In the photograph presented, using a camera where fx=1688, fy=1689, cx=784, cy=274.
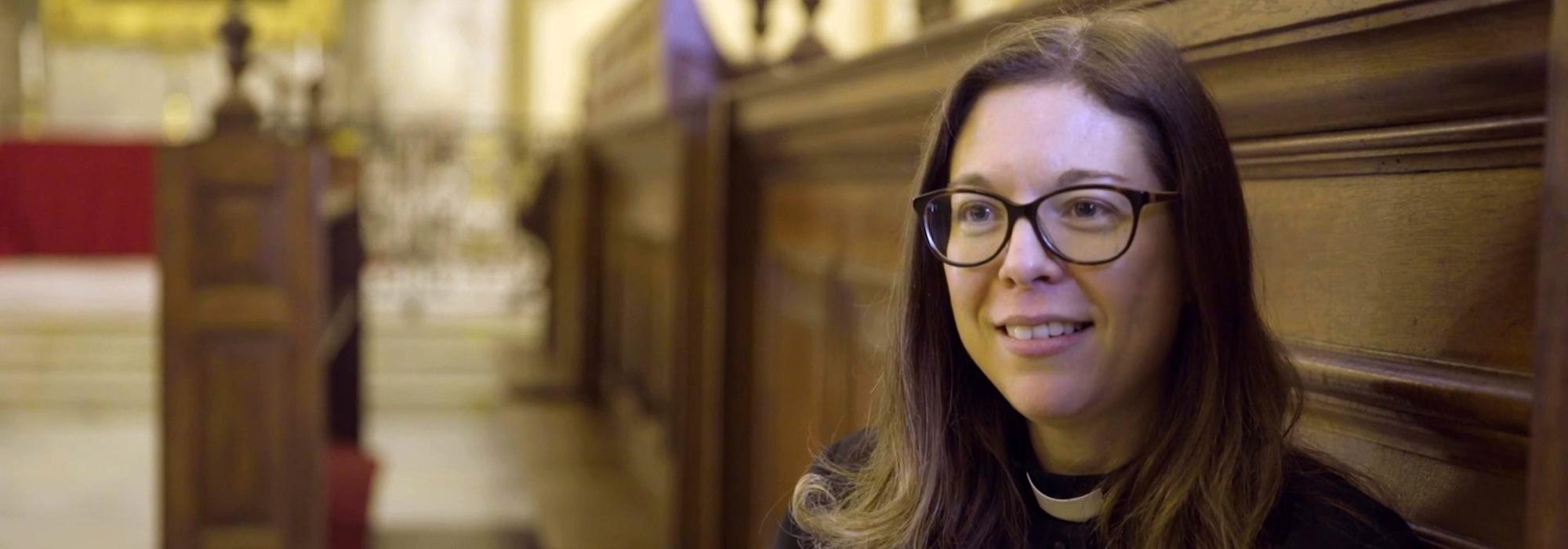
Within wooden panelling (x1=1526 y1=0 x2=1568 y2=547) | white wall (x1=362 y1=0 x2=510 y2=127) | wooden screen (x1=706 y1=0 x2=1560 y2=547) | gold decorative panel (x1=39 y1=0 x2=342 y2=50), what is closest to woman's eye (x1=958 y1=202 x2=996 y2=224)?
wooden screen (x1=706 y1=0 x2=1560 y2=547)

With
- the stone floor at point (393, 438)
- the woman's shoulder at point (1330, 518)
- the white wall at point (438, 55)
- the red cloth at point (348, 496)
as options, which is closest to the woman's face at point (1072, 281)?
the woman's shoulder at point (1330, 518)

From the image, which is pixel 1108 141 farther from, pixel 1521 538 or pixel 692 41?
pixel 692 41

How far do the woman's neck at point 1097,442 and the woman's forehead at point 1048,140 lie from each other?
6.3 inches

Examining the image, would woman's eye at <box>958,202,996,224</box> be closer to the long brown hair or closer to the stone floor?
the long brown hair

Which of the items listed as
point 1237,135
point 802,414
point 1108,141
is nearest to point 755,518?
point 802,414

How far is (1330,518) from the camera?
96cm

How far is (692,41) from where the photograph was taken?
4.10 metres

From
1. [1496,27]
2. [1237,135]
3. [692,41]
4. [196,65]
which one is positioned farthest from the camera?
[196,65]

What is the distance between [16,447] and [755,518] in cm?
434

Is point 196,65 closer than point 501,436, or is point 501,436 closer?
point 501,436

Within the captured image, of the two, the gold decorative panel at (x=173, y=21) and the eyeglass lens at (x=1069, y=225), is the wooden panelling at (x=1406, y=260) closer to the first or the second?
the eyeglass lens at (x=1069, y=225)

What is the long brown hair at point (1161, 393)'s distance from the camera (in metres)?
1.01

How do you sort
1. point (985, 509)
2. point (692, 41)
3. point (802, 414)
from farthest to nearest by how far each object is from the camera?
point (692, 41) < point (802, 414) < point (985, 509)

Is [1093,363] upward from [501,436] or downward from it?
upward
